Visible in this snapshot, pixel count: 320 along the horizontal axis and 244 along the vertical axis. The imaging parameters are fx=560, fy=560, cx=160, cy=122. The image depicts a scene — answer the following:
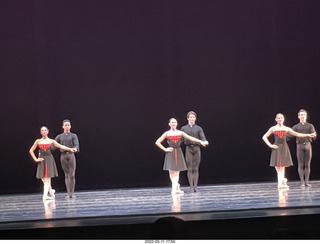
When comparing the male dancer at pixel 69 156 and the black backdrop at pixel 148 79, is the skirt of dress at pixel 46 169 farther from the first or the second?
the black backdrop at pixel 148 79

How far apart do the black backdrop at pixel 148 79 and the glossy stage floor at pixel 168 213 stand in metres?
0.94

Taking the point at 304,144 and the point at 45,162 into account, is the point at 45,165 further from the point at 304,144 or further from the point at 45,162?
the point at 304,144

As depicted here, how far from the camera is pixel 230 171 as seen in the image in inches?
443

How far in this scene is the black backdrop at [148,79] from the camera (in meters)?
10.7

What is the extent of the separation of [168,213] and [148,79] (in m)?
4.27

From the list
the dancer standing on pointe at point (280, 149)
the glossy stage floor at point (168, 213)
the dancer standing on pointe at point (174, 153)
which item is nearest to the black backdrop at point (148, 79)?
the glossy stage floor at point (168, 213)

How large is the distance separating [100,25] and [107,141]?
89.4 inches

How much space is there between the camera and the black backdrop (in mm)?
10742

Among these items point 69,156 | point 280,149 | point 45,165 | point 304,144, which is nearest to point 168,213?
point 69,156

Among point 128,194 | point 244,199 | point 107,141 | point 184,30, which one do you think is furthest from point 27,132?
point 244,199

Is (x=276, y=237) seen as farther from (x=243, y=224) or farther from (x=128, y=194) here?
(x=128, y=194)

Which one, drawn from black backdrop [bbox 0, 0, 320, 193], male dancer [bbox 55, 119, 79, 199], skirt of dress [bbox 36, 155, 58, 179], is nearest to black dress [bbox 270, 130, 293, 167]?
black backdrop [bbox 0, 0, 320, 193]

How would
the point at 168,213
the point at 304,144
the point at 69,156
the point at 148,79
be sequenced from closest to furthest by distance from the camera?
the point at 168,213, the point at 69,156, the point at 304,144, the point at 148,79

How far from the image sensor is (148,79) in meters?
11.0
